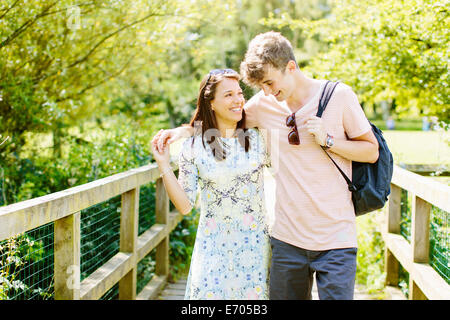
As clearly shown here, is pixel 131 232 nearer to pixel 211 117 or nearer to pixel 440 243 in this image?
pixel 211 117

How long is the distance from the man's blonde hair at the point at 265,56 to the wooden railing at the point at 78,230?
1.11 meters

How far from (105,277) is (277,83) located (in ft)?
5.38

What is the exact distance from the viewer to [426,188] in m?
3.07

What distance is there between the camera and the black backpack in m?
2.36

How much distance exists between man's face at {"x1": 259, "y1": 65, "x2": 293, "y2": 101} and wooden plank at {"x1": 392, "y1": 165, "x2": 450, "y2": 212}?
1.05 m

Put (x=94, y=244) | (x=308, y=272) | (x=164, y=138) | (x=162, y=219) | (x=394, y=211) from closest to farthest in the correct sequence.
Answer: (x=308, y=272) → (x=164, y=138) → (x=94, y=244) → (x=394, y=211) → (x=162, y=219)

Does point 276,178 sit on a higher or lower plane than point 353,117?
lower

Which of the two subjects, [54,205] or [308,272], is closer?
[54,205]

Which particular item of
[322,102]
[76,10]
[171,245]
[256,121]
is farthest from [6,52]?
[322,102]

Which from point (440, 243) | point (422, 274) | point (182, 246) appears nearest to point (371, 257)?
point (440, 243)

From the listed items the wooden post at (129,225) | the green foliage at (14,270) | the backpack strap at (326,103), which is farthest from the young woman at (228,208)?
the wooden post at (129,225)

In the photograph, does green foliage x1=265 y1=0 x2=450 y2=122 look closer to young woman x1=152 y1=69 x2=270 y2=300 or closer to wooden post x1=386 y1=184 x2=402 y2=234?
wooden post x1=386 y1=184 x2=402 y2=234

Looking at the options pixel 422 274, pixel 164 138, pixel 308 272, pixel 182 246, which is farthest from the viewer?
pixel 182 246

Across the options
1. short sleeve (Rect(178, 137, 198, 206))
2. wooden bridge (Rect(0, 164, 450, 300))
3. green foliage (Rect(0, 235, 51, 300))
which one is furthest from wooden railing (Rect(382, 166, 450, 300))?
green foliage (Rect(0, 235, 51, 300))
